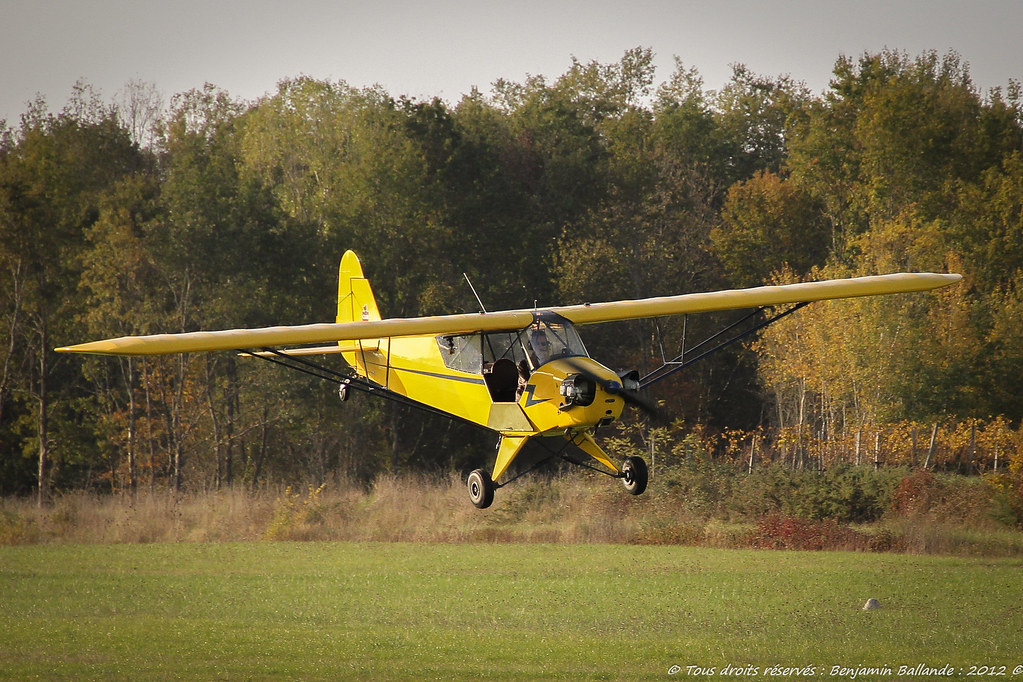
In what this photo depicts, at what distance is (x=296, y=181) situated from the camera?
55031 mm

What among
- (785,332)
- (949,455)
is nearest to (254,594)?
(785,332)

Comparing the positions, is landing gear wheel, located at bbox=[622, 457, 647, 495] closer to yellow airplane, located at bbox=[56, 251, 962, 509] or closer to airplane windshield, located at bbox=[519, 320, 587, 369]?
yellow airplane, located at bbox=[56, 251, 962, 509]

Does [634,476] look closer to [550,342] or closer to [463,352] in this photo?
[550,342]

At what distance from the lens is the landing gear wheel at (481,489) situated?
13341mm

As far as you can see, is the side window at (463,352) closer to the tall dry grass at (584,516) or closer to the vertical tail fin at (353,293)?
the vertical tail fin at (353,293)

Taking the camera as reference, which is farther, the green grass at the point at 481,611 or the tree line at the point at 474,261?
the tree line at the point at 474,261

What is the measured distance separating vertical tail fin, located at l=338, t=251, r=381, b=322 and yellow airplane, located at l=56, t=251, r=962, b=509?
4.10 m

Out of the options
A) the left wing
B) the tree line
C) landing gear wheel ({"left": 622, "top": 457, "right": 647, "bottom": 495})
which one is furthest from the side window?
the tree line

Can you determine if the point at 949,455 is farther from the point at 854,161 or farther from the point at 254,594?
the point at 254,594

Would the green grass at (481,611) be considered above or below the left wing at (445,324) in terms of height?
below

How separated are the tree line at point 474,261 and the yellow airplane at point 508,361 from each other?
24.1 metres

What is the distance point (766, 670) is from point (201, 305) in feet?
77.5

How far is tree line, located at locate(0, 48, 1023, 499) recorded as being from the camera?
39.1m

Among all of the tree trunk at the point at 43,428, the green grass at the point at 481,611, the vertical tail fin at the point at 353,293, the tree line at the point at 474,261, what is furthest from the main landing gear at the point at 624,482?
the tree trunk at the point at 43,428
